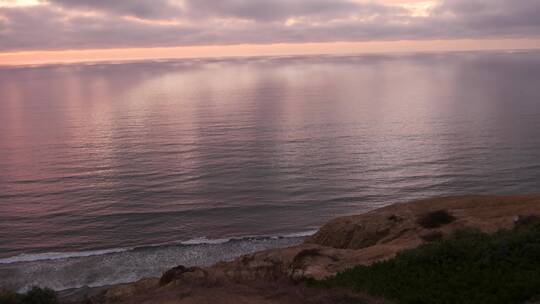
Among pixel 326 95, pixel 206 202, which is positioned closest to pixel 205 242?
pixel 206 202

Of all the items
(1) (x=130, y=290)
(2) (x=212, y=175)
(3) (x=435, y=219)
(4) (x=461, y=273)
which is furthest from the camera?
(2) (x=212, y=175)

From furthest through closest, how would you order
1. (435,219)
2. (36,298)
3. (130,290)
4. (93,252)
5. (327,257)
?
(93,252)
(435,219)
(130,290)
(327,257)
(36,298)

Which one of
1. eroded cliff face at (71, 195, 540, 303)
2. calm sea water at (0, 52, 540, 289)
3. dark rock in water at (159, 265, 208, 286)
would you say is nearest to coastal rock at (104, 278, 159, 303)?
eroded cliff face at (71, 195, 540, 303)

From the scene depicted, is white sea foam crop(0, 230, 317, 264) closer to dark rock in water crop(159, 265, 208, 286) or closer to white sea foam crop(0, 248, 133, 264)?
white sea foam crop(0, 248, 133, 264)

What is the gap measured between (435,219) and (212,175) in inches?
1404

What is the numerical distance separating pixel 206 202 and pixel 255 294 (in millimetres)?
37283

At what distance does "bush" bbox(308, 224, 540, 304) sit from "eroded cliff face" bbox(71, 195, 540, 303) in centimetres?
217

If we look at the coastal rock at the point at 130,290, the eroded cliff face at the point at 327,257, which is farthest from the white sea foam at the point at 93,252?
the coastal rock at the point at 130,290

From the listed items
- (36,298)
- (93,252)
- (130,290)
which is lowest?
(93,252)

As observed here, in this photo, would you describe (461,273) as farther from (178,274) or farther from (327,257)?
(178,274)

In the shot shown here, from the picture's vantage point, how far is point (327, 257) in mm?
26156

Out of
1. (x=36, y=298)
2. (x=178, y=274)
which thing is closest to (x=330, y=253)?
(x=178, y=274)

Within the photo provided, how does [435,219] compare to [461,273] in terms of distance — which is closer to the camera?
[461,273]

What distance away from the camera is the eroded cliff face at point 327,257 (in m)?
17.1
